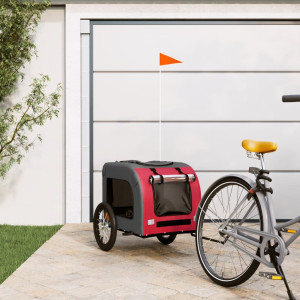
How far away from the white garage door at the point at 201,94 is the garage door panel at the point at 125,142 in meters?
0.01

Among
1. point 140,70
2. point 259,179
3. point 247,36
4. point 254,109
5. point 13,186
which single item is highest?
point 247,36

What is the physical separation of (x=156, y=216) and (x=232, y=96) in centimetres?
283

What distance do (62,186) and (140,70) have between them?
1.86 m

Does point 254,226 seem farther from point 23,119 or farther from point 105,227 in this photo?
point 23,119

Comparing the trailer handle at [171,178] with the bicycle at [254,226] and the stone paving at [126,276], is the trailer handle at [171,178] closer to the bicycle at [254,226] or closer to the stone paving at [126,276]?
the bicycle at [254,226]

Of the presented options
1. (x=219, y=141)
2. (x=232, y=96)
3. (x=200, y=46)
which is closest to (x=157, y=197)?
(x=219, y=141)

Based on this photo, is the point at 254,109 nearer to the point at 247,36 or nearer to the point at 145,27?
the point at 247,36

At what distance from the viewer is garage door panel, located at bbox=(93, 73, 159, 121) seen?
6.52 metres

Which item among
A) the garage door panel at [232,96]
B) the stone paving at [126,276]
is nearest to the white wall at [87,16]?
the garage door panel at [232,96]

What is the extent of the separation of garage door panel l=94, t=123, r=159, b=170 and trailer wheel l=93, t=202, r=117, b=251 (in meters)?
1.69

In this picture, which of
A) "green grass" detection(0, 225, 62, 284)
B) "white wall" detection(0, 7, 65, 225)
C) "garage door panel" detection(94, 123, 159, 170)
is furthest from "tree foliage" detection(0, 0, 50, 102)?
"green grass" detection(0, 225, 62, 284)

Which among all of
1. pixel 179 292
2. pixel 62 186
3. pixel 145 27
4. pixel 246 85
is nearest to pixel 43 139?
pixel 62 186

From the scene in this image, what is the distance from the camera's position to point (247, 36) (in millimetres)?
6551

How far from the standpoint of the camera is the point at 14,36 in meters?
6.15
